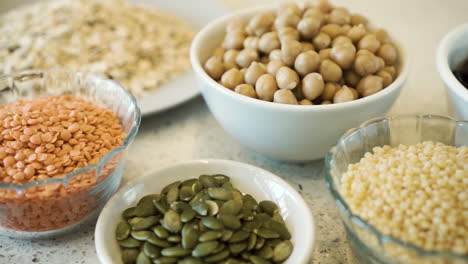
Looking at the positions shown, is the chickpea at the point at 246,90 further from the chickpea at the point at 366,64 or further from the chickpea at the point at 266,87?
the chickpea at the point at 366,64

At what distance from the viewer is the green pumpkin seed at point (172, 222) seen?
2.45 feet

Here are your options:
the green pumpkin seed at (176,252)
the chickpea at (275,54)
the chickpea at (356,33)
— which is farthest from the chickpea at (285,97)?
the green pumpkin seed at (176,252)

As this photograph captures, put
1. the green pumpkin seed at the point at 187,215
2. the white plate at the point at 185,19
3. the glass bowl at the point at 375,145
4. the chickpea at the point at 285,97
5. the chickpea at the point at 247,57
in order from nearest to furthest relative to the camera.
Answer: the glass bowl at the point at 375,145
the green pumpkin seed at the point at 187,215
the chickpea at the point at 285,97
the chickpea at the point at 247,57
the white plate at the point at 185,19

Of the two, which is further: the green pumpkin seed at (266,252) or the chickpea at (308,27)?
the chickpea at (308,27)

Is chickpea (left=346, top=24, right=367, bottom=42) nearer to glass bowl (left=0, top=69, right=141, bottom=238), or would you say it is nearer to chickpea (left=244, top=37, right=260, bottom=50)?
chickpea (left=244, top=37, right=260, bottom=50)

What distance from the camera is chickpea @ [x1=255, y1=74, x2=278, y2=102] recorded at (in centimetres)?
89

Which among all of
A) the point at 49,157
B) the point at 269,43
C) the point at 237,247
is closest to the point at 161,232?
the point at 237,247

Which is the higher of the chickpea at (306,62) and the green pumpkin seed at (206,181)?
the chickpea at (306,62)

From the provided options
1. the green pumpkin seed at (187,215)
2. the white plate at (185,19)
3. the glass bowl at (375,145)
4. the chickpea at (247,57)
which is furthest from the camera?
the white plate at (185,19)

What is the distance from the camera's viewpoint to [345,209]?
67cm

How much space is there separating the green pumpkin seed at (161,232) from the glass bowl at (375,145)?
0.84 ft

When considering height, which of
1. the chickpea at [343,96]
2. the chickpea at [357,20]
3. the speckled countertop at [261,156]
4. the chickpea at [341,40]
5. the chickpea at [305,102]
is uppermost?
the chickpea at [357,20]

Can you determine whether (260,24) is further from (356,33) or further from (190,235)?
(190,235)

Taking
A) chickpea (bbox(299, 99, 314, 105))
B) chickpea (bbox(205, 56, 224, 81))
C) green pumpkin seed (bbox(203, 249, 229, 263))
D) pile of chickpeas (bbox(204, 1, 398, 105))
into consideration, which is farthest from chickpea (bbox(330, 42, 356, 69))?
green pumpkin seed (bbox(203, 249, 229, 263))
